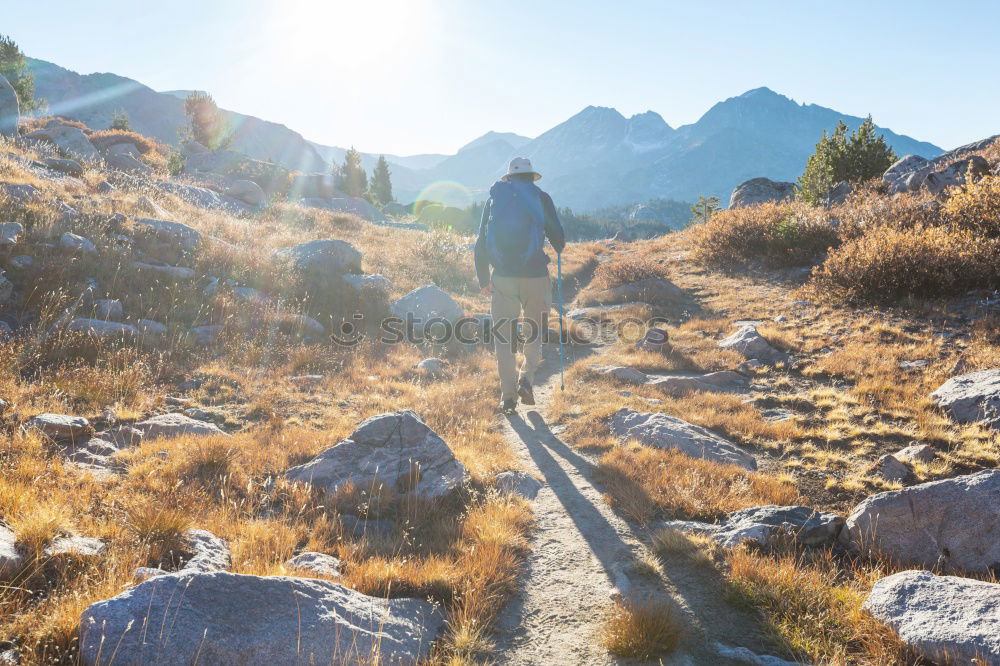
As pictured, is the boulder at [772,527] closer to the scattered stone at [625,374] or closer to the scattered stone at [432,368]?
the scattered stone at [625,374]

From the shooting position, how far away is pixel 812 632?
113 inches

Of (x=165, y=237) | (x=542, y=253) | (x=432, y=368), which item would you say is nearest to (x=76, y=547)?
(x=542, y=253)

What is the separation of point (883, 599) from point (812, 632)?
18.6 inches

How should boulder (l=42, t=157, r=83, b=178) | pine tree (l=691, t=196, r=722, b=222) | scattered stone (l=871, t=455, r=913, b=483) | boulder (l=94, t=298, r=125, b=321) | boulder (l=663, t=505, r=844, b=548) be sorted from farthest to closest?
pine tree (l=691, t=196, r=722, b=222)
boulder (l=42, t=157, r=83, b=178)
boulder (l=94, t=298, r=125, b=321)
scattered stone (l=871, t=455, r=913, b=483)
boulder (l=663, t=505, r=844, b=548)

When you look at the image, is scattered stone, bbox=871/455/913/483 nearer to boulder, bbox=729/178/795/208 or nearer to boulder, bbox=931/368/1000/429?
boulder, bbox=931/368/1000/429

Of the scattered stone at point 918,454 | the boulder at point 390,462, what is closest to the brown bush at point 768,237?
the scattered stone at point 918,454

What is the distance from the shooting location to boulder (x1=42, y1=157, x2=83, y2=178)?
15.7 m

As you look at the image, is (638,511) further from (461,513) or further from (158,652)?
(158,652)

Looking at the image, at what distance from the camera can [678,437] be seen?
5.81 metres

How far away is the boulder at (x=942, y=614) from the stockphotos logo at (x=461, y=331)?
8.33 m

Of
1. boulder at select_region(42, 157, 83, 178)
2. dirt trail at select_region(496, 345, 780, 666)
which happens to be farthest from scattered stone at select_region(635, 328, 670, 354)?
boulder at select_region(42, 157, 83, 178)

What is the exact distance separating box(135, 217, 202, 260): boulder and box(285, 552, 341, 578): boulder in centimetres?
1021

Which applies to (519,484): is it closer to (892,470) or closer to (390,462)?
(390,462)

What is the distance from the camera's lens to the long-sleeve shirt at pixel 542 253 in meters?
7.28
